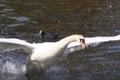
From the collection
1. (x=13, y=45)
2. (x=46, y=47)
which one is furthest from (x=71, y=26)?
(x=13, y=45)

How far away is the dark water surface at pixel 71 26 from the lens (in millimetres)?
10531

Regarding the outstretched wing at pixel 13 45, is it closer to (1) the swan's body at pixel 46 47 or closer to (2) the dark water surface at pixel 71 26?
(1) the swan's body at pixel 46 47

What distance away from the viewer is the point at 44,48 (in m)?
10.3

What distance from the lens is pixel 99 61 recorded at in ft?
36.0

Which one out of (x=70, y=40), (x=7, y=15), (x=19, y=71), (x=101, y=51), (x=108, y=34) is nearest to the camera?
(x=70, y=40)

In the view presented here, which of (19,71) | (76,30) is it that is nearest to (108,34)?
(76,30)

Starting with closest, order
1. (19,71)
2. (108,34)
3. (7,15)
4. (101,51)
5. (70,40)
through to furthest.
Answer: (70,40)
(19,71)
(101,51)
(108,34)
(7,15)

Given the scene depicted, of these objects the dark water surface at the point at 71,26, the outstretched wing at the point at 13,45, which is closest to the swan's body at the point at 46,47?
the outstretched wing at the point at 13,45

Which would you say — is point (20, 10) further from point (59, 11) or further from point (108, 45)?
point (108, 45)

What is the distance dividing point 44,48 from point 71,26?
13.6 feet

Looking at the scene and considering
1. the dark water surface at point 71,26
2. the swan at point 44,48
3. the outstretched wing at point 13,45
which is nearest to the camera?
the swan at point 44,48

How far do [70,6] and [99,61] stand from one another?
6852 mm

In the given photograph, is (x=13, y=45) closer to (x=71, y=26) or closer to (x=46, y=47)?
(x=46, y=47)

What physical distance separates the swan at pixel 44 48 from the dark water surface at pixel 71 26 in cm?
42
